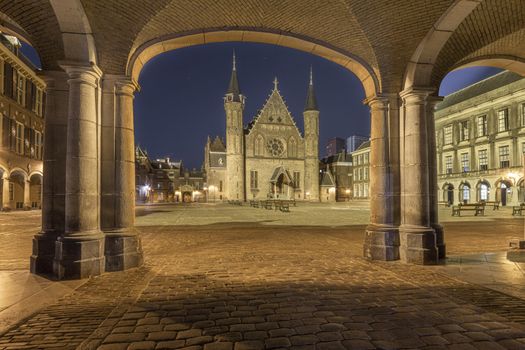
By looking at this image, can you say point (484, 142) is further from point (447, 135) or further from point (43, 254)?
point (43, 254)

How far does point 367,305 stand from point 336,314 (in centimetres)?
58

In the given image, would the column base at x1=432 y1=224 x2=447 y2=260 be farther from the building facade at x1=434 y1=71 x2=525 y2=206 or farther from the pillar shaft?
the building facade at x1=434 y1=71 x2=525 y2=206

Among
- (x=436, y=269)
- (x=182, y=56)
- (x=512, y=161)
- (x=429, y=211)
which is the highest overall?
(x=182, y=56)

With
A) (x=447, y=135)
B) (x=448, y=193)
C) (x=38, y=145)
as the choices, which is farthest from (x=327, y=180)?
(x=38, y=145)

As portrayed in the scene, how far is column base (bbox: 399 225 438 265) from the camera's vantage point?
6.61 meters

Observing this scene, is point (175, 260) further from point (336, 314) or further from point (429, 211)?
point (429, 211)

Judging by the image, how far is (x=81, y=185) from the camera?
5859mm

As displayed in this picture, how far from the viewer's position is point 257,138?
55.2 meters

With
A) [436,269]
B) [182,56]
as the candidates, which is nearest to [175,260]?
[436,269]

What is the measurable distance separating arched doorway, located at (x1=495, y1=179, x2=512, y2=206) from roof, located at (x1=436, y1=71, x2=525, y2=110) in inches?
428

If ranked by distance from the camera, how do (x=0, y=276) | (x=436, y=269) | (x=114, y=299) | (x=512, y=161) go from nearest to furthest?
(x=114, y=299), (x=0, y=276), (x=436, y=269), (x=512, y=161)

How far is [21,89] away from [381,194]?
31.9 meters

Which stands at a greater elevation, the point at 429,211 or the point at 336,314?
the point at 429,211

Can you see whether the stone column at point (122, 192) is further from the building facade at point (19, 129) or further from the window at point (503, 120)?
the window at point (503, 120)
